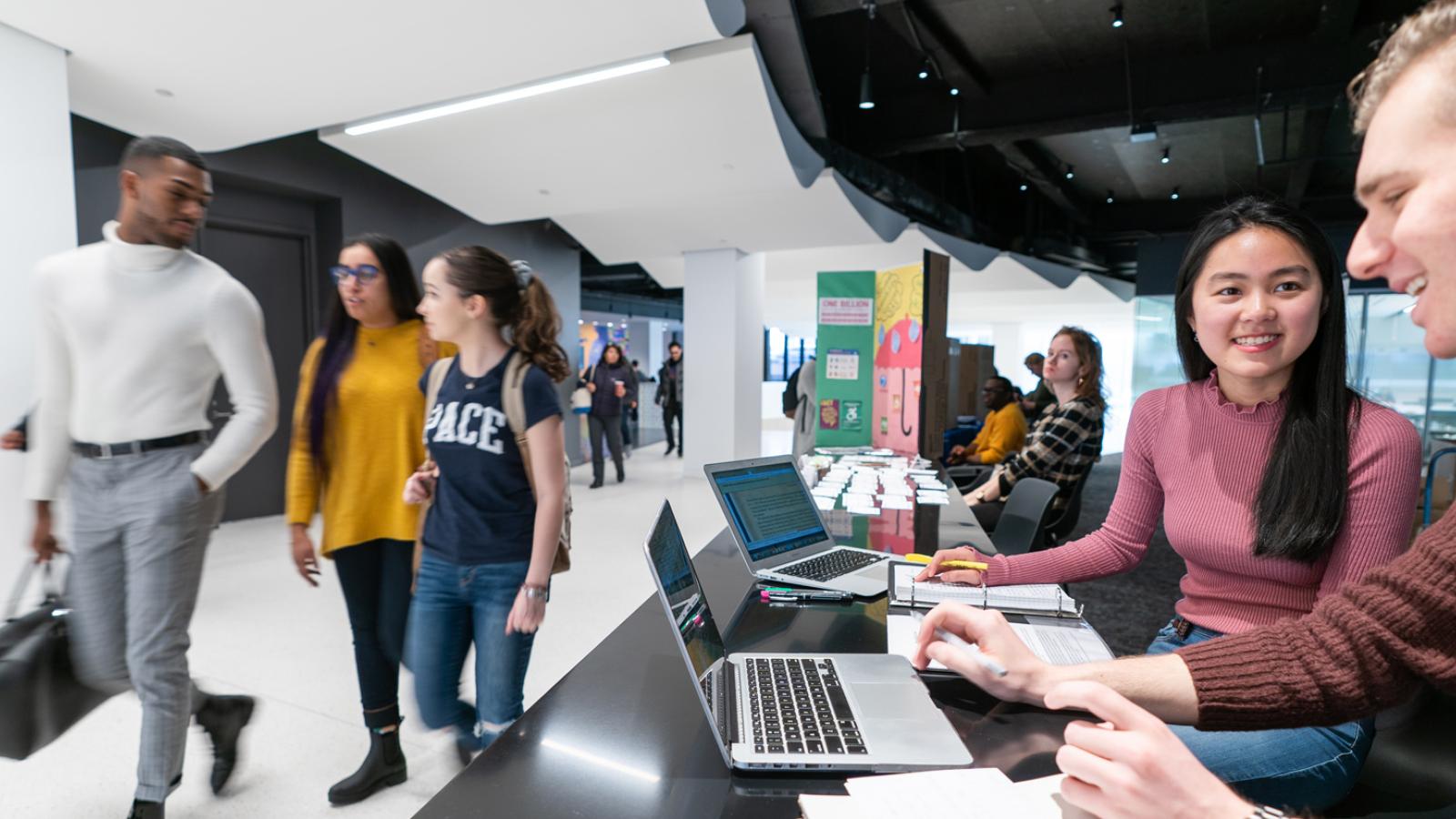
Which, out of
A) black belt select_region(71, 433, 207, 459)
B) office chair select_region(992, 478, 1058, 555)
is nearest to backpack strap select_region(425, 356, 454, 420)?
black belt select_region(71, 433, 207, 459)

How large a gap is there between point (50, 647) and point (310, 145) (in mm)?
4812

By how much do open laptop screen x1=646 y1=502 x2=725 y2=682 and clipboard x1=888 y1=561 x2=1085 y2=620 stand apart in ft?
1.62

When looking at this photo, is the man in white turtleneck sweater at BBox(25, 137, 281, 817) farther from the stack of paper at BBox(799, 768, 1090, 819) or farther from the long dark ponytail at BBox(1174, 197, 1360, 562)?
the long dark ponytail at BBox(1174, 197, 1360, 562)

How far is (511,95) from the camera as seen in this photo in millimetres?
4195

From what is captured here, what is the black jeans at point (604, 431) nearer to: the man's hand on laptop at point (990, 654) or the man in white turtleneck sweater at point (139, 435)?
the man in white turtleneck sweater at point (139, 435)

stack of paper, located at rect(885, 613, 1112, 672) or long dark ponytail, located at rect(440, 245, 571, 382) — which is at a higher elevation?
long dark ponytail, located at rect(440, 245, 571, 382)

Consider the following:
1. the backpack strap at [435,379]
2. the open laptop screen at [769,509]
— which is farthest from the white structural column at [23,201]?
the open laptop screen at [769,509]

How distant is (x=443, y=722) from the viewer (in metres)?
1.75

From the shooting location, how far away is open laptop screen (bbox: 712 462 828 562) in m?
1.66

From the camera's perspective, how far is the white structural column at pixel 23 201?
3.06 meters

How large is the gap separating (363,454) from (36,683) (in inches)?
33.3

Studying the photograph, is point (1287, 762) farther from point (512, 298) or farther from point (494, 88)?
point (494, 88)

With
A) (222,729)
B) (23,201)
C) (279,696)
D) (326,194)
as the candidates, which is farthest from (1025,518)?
(326,194)

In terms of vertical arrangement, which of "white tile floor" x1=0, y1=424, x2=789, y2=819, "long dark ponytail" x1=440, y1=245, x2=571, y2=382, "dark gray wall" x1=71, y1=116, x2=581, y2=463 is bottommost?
"white tile floor" x1=0, y1=424, x2=789, y2=819
